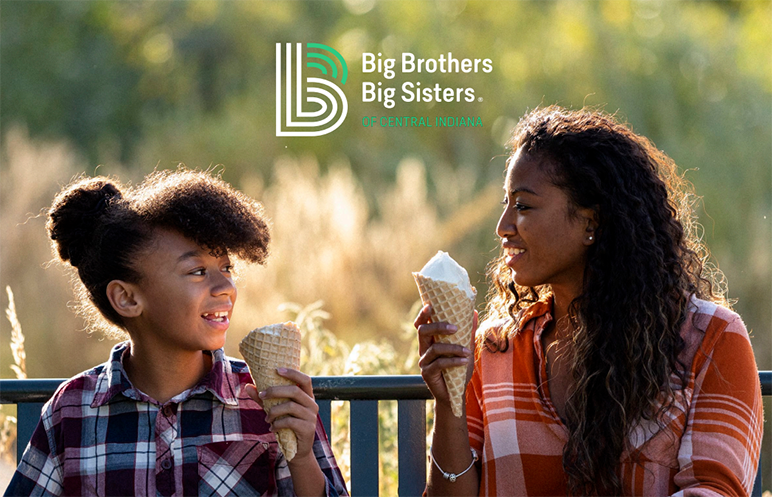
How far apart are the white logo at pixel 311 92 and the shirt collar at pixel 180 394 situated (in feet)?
8.53

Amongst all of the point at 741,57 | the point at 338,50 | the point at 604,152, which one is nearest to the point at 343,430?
the point at 604,152

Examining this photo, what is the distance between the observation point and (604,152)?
1796mm

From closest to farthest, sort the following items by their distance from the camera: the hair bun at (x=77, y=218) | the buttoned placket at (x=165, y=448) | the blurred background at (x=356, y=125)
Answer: the buttoned placket at (x=165, y=448) → the hair bun at (x=77, y=218) → the blurred background at (x=356, y=125)

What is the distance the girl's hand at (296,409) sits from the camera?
1.60 metres

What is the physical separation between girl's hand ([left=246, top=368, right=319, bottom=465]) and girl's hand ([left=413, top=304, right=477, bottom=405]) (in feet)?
0.82

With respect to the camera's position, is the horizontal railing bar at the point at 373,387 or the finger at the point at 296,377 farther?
the horizontal railing bar at the point at 373,387

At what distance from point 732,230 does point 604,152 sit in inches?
130

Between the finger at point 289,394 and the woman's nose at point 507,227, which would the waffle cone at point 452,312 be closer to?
the woman's nose at point 507,227

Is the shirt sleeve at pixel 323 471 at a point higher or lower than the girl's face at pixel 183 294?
lower

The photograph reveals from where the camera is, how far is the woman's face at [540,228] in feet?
5.75

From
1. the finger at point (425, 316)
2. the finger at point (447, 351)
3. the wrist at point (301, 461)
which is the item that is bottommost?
the wrist at point (301, 461)

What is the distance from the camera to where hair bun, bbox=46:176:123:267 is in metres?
1.86

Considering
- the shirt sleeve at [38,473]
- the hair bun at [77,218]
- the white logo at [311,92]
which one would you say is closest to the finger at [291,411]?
the shirt sleeve at [38,473]

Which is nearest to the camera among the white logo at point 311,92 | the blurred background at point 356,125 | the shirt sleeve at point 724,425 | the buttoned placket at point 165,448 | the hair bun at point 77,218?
the shirt sleeve at point 724,425
